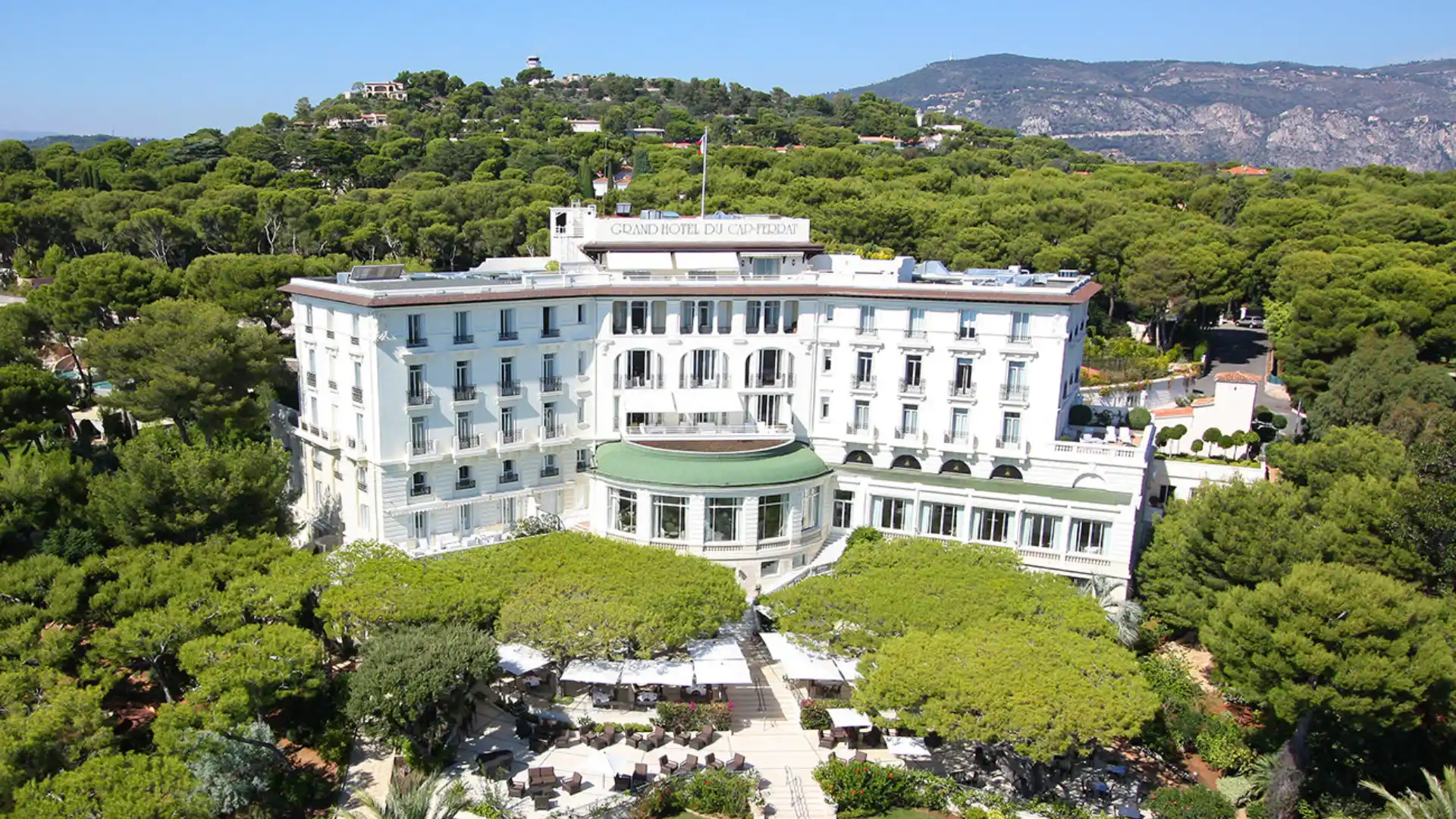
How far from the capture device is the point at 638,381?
52531 mm

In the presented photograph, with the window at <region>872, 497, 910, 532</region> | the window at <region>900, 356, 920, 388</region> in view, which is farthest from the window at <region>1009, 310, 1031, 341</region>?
the window at <region>872, 497, 910, 532</region>

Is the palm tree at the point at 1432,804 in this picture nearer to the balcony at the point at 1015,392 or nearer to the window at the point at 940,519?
the window at the point at 940,519

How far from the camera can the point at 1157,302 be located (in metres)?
84.6

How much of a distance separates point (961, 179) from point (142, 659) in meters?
110

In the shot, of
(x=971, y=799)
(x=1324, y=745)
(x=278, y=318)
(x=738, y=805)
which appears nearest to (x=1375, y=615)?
(x=1324, y=745)

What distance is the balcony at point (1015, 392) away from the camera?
167 feet

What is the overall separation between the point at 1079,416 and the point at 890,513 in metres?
13.4

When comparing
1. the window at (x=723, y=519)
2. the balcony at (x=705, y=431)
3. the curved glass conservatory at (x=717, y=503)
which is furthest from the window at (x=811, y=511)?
the balcony at (x=705, y=431)

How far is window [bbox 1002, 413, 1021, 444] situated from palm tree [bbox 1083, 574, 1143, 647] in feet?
24.7

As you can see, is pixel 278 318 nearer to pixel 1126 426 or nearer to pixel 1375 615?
pixel 1126 426

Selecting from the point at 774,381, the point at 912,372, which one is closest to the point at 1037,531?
the point at 912,372

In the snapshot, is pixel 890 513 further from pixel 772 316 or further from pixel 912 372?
pixel 772 316

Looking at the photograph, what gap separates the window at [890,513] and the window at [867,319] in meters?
8.42

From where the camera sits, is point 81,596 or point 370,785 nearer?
point 370,785
